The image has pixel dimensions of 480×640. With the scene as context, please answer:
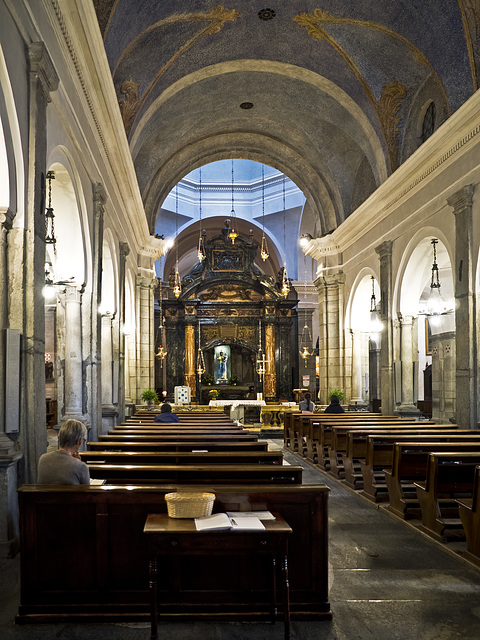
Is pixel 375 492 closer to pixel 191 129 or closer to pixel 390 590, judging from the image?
pixel 390 590

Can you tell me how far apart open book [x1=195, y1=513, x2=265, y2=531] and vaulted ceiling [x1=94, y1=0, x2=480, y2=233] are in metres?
7.90

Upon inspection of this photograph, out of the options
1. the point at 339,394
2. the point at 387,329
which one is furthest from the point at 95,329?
the point at 339,394

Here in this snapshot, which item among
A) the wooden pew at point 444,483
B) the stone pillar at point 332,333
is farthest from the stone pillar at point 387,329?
the wooden pew at point 444,483

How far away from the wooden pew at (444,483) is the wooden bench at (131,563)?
2253 mm

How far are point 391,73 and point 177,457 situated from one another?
10.6 meters

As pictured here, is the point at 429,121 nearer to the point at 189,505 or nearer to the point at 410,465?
the point at 410,465

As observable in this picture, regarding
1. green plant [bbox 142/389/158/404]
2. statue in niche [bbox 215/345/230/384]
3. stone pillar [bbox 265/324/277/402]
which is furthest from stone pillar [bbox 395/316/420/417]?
statue in niche [bbox 215/345/230/384]

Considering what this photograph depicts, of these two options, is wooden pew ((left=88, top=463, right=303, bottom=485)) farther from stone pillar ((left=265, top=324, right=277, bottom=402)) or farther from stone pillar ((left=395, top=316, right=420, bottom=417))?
stone pillar ((left=265, top=324, right=277, bottom=402))

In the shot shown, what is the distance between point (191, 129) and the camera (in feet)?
59.3

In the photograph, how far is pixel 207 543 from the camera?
131 inches

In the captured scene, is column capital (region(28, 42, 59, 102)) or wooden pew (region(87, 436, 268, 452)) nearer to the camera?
column capital (region(28, 42, 59, 102))

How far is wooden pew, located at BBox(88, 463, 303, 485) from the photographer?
492 cm

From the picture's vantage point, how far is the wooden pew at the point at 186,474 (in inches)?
194

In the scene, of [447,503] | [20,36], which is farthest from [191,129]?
[447,503]
